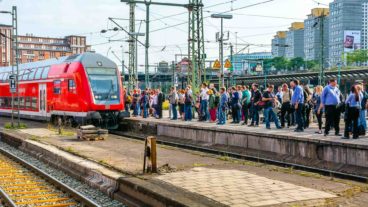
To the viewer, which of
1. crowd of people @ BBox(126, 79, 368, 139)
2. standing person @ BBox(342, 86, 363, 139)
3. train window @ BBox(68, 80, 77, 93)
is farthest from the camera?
train window @ BBox(68, 80, 77, 93)

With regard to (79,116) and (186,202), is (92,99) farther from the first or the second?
(186,202)

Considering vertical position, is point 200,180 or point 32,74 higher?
point 32,74

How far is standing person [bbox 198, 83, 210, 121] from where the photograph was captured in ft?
71.7

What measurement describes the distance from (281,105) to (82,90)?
941cm

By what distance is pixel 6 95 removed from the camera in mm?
35250

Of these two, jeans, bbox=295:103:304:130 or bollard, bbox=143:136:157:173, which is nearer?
bollard, bbox=143:136:157:173

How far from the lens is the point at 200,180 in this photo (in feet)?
32.4

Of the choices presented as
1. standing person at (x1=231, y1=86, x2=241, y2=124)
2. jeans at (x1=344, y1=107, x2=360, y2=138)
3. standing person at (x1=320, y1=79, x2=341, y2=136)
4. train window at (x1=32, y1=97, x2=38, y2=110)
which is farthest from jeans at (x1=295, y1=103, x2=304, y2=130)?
train window at (x1=32, y1=97, x2=38, y2=110)

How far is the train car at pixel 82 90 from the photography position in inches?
899

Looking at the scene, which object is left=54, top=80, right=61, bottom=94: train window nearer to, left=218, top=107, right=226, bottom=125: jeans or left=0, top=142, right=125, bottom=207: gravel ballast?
left=218, top=107, right=226, bottom=125: jeans

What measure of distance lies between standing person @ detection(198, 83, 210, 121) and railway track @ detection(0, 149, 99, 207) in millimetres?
9427

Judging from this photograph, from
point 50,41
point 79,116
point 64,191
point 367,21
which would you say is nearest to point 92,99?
point 79,116

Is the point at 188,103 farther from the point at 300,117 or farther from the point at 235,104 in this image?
the point at 300,117

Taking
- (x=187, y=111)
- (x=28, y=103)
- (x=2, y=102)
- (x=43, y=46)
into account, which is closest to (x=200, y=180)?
(x=187, y=111)
